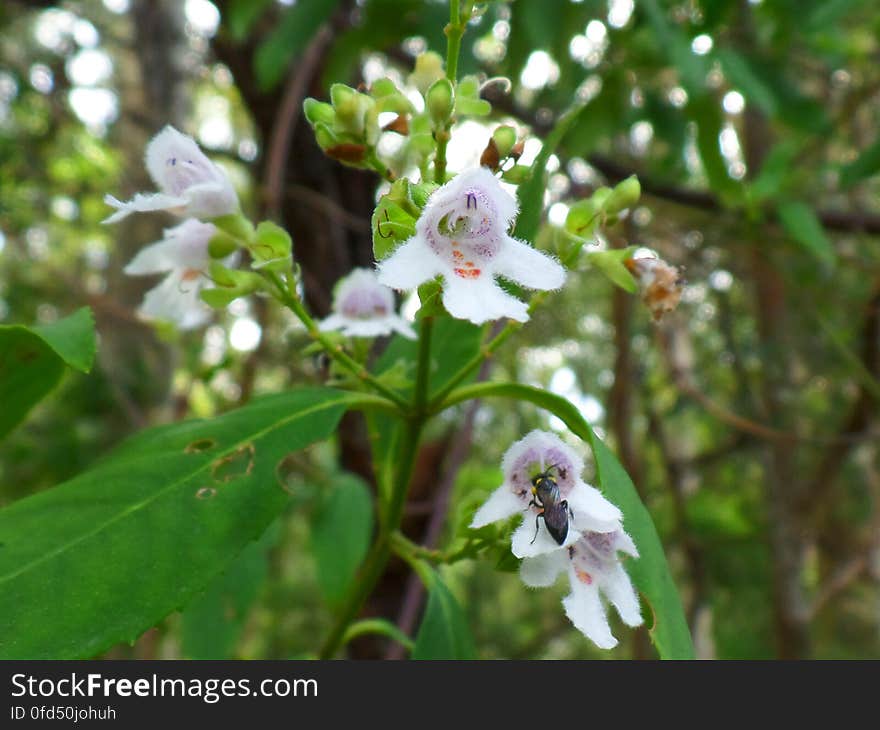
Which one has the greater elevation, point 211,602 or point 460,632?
point 211,602

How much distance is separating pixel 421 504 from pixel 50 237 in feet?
22.8

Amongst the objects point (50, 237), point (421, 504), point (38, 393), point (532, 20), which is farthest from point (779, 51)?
point (50, 237)

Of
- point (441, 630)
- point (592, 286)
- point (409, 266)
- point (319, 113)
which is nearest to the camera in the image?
point (409, 266)

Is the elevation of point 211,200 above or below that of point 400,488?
above

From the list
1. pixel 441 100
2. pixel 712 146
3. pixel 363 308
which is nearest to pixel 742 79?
pixel 712 146

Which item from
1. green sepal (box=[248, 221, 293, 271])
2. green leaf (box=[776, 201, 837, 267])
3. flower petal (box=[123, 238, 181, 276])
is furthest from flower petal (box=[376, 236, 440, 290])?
green leaf (box=[776, 201, 837, 267])

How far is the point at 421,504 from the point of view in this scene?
274 centimetres

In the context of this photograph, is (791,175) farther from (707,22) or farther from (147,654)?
(147,654)

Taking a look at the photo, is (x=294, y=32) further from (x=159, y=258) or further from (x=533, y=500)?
Answer: (x=533, y=500)

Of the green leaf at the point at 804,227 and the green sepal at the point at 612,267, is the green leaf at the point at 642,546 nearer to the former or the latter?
the green sepal at the point at 612,267

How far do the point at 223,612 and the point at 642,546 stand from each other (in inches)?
51.2

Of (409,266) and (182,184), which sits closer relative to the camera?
(409,266)

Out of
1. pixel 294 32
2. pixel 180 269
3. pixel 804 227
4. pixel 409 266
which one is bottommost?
pixel 409 266

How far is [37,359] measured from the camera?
→ 1.21 metres
